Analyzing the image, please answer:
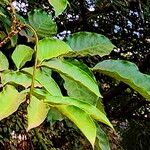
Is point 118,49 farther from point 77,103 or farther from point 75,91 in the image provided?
point 77,103

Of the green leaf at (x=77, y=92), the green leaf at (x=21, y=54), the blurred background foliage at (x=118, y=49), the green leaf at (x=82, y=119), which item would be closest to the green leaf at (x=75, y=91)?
the green leaf at (x=77, y=92)

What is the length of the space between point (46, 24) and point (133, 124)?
194 centimetres

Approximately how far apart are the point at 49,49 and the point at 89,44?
0.65ft

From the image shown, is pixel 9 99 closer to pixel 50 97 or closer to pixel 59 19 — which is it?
pixel 50 97

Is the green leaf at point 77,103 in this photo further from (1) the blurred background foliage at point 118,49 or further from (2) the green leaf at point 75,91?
(1) the blurred background foliage at point 118,49

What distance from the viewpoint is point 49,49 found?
2.13ft

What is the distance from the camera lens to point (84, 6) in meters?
2.42

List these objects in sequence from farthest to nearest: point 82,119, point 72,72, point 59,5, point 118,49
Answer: point 118,49
point 59,5
point 72,72
point 82,119

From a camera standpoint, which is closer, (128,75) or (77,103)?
(77,103)

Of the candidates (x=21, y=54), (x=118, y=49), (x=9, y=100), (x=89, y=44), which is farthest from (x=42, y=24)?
(x=118, y=49)

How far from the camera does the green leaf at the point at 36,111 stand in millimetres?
569

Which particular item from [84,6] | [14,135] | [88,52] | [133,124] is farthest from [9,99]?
[133,124]

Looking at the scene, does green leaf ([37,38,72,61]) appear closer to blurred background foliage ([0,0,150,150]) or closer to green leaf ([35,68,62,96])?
green leaf ([35,68,62,96])

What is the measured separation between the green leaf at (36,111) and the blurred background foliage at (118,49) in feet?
4.49
